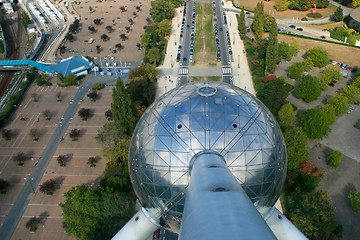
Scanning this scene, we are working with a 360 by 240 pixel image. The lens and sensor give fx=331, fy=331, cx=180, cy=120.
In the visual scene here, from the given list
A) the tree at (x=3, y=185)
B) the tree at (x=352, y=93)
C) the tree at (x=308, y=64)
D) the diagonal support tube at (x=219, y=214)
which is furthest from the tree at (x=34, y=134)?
the tree at (x=308, y=64)

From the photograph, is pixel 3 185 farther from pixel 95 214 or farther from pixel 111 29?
pixel 111 29

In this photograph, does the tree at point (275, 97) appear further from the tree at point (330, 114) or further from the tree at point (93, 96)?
the tree at point (93, 96)

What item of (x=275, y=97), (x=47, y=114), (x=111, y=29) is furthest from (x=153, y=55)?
(x=275, y=97)

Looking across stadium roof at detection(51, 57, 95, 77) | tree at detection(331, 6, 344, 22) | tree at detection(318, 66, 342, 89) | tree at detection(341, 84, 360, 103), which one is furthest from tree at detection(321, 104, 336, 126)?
tree at detection(331, 6, 344, 22)

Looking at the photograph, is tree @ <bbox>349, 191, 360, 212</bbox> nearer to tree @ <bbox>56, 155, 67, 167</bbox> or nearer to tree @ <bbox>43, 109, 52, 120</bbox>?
tree @ <bbox>56, 155, 67, 167</bbox>

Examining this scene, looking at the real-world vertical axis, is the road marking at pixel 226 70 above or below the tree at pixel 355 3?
below
